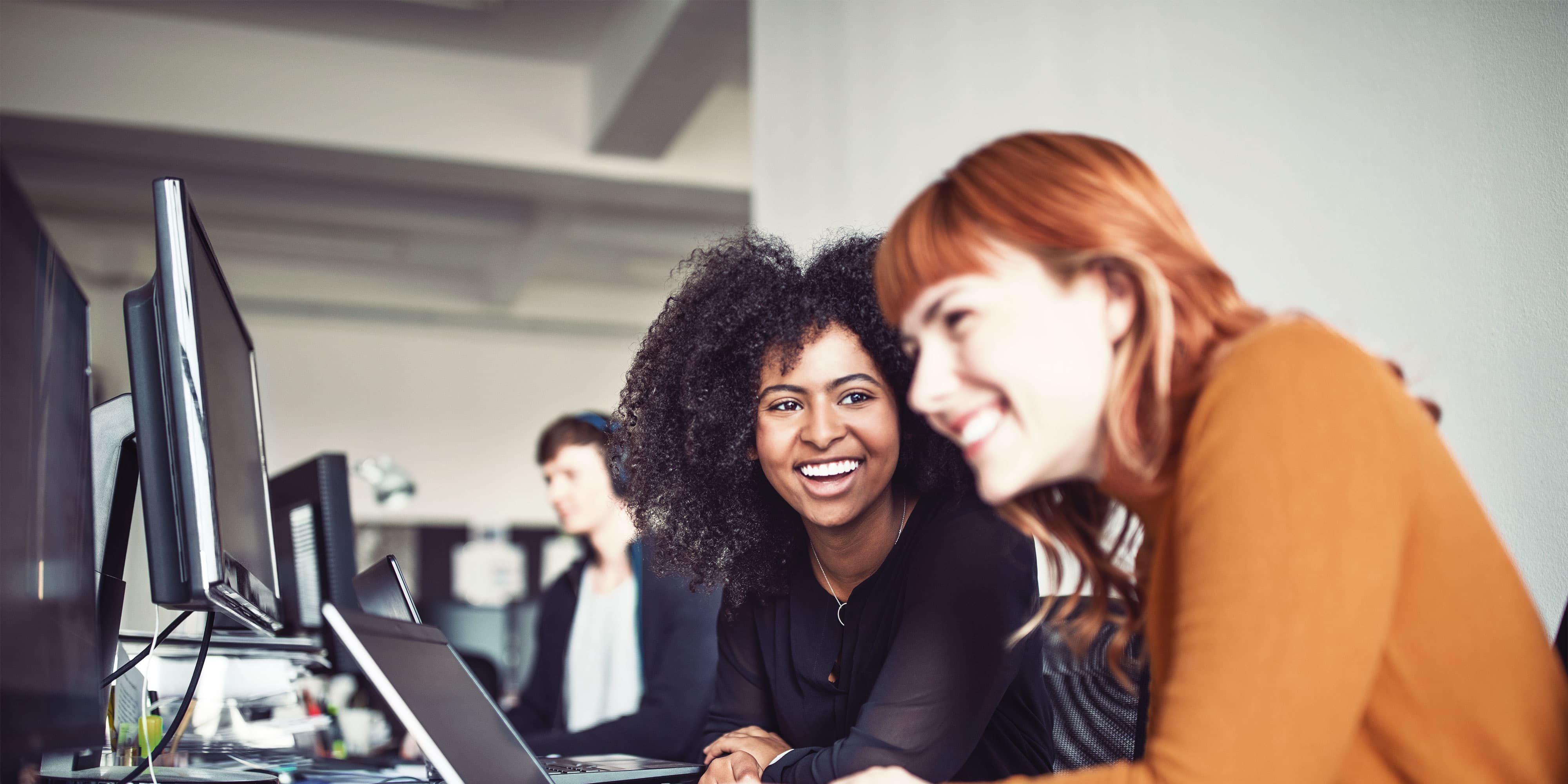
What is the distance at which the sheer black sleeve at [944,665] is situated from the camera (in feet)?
4.33

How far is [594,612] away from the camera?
320cm

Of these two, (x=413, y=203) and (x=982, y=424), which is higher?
(x=413, y=203)

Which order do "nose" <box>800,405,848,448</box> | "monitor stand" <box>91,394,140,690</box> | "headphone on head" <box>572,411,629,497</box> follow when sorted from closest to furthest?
"monitor stand" <box>91,394,140,690</box> < "nose" <box>800,405,848,448</box> < "headphone on head" <box>572,411,629,497</box>

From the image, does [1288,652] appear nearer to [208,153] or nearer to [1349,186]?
[1349,186]

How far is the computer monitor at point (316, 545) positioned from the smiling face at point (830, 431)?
0.89 metres

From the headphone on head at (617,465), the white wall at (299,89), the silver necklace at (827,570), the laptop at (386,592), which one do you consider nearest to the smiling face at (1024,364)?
the silver necklace at (827,570)

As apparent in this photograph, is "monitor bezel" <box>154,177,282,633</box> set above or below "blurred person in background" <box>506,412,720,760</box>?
above

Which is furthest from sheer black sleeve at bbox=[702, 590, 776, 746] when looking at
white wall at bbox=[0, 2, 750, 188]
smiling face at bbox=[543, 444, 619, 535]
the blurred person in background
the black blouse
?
white wall at bbox=[0, 2, 750, 188]

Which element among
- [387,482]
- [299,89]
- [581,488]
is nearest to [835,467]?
[581,488]

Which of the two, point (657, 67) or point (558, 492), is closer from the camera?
point (558, 492)

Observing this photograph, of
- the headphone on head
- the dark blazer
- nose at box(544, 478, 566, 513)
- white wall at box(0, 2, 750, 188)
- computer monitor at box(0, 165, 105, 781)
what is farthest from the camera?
white wall at box(0, 2, 750, 188)

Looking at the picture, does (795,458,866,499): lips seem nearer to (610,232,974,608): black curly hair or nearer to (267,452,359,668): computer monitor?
(610,232,974,608): black curly hair

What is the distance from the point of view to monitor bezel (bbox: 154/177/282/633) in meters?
1.00

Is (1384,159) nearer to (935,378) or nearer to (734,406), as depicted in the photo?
(734,406)
